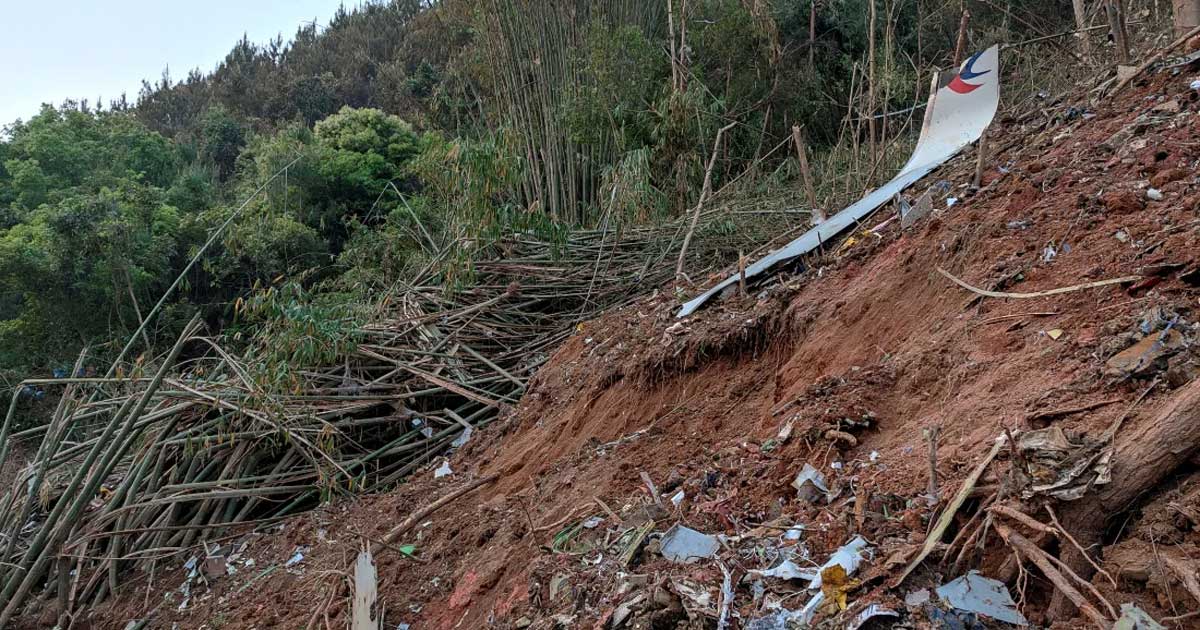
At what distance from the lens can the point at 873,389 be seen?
7.45 feet

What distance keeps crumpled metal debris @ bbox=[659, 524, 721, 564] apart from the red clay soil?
0.04 m

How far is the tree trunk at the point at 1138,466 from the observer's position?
1.43 metres

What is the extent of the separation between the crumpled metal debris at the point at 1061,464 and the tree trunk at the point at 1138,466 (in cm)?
2

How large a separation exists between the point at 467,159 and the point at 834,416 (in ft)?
11.4

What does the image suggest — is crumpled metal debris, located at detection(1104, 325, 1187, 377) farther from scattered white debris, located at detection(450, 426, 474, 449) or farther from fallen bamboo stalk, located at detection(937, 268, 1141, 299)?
scattered white debris, located at detection(450, 426, 474, 449)

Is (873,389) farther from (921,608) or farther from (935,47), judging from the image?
(935,47)

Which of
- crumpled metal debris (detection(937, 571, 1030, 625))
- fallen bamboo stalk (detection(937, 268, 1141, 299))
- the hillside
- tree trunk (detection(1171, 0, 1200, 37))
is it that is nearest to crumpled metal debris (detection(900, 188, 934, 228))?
the hillside

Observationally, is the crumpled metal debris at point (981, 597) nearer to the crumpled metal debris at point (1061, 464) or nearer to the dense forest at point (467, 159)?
the crumpled metal debris at point (1061, 464)

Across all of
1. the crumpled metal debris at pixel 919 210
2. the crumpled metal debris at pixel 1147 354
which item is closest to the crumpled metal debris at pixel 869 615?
the crumpled metal debris at pixel 1147 354

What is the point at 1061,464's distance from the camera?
1.53 m

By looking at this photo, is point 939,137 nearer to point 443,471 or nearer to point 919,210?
point 919,210

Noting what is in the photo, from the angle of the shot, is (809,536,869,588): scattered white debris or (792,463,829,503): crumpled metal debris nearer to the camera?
(809,536,869,588): scattered white debris

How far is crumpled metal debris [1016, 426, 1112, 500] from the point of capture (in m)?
1.47

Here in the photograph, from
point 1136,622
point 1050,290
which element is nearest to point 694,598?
point 1136,622
